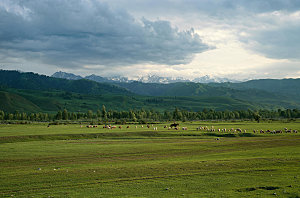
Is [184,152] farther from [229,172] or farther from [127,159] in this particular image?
[229,172]

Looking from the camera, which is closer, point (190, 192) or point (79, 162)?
point (190, 192)

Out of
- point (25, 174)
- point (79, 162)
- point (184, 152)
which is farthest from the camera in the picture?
point (184, 152)

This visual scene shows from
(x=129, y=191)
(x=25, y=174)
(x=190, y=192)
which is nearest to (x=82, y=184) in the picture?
(x=129, y=191)

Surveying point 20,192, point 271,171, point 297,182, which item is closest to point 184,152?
point 271,171

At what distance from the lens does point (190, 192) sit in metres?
22.0

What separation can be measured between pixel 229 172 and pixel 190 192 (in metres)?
9.22

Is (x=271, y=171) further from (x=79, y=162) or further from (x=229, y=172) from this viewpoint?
(x=79, y=162)

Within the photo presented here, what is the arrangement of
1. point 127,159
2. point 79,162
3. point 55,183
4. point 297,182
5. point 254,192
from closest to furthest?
1. point 254,192
2. point 297,182
3. point 55,183
4. point 79,162
5. point 127,159

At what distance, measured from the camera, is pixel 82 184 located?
25359 millimetres

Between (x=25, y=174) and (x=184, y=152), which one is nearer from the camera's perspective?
(x=25, y=174)

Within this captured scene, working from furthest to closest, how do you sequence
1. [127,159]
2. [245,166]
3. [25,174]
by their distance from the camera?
[127,159], [245,166], [25,174]

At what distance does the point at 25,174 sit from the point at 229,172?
74.8 ft

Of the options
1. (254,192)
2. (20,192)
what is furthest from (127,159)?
(254,192)

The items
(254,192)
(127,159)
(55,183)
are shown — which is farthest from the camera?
(127,159)
